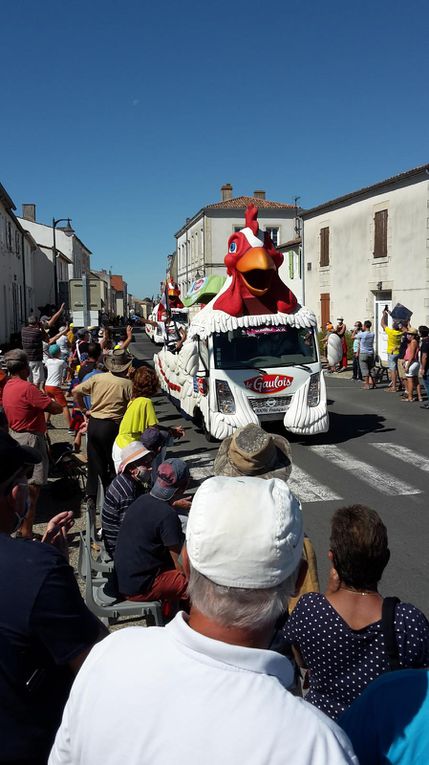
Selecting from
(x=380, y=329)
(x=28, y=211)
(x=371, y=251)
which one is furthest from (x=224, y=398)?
(x=28, y=211)

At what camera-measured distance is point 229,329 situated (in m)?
9.95

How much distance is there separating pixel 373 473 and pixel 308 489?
1.27 meters

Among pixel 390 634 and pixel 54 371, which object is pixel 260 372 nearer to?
pixel 54 371

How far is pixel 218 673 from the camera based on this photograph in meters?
1.28

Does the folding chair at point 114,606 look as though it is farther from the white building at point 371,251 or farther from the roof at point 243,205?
the roof at point 243,205

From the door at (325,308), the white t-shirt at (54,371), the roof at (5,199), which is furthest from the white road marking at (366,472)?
the roof at (5,199)

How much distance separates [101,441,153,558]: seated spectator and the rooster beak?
18.5 ft

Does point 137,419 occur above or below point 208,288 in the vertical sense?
below

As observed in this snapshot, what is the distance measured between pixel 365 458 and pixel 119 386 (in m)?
4.53

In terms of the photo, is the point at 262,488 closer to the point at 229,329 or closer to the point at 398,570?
the point at 398,570

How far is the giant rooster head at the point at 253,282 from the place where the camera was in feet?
32.8

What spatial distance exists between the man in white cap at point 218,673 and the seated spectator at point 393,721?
0.82ft

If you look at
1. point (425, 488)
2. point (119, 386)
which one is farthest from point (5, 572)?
point (425, 488)

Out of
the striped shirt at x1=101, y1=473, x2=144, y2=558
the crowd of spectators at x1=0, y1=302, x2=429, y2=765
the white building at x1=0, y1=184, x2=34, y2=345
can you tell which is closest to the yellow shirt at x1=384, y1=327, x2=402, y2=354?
the striped shirt at x1=101, y1=473, x2=144, y2=558
